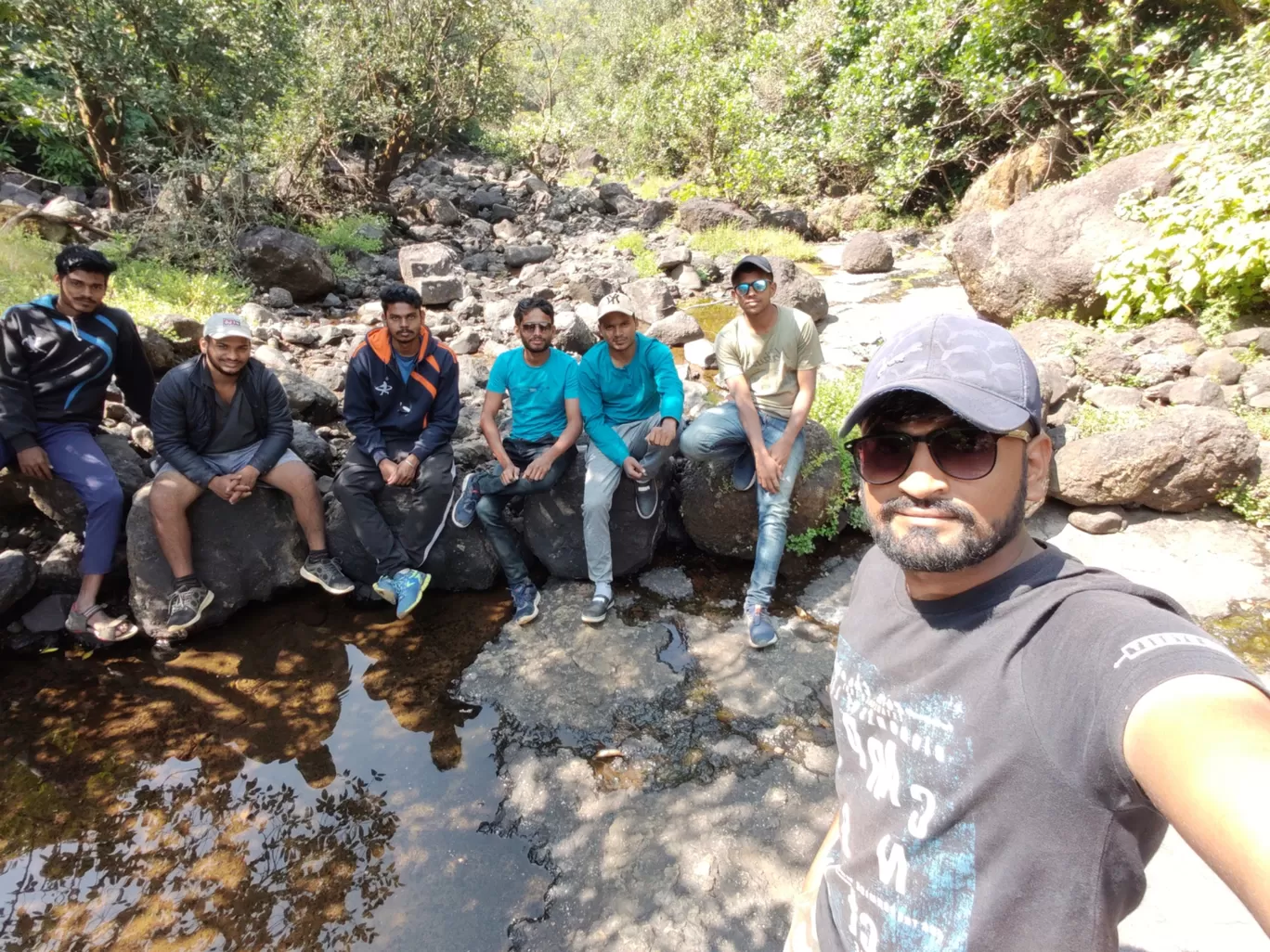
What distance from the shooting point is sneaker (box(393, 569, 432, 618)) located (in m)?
4.32

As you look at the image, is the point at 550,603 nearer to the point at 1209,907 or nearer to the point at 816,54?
the point at 1209,907

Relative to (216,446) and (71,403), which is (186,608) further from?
(71,403)

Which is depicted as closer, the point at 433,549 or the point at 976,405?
the point at 976,405

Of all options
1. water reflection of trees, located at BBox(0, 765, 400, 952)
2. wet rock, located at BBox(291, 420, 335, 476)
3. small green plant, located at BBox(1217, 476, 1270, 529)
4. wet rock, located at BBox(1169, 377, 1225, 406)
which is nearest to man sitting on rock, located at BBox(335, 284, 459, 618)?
wet rock, located at BBox(291, 420, 335, 476)

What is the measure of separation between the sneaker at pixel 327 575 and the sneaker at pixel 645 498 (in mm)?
2058

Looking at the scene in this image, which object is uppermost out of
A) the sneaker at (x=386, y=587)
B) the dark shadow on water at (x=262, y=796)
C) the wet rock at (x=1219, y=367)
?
the wet rock at (x=1219, y=367)

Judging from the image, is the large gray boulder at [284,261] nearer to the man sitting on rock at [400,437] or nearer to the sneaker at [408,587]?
the man sitting on rock at [400,437]

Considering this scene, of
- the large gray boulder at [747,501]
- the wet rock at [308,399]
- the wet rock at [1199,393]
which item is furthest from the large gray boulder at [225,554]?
the wet rock at [1199,393]

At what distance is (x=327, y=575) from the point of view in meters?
4.43

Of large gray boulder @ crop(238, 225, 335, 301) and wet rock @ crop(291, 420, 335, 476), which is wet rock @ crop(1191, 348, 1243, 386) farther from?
large gray boulder @ crop(238, 225, 335, 301)

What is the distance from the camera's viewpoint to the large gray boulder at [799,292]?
855 centimetres

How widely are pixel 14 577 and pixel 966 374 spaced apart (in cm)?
565

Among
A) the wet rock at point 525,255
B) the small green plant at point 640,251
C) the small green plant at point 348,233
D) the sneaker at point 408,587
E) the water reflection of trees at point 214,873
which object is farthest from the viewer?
the wet rock at point 525,255

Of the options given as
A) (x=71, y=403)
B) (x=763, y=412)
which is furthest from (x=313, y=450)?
(x=763, y=412)
